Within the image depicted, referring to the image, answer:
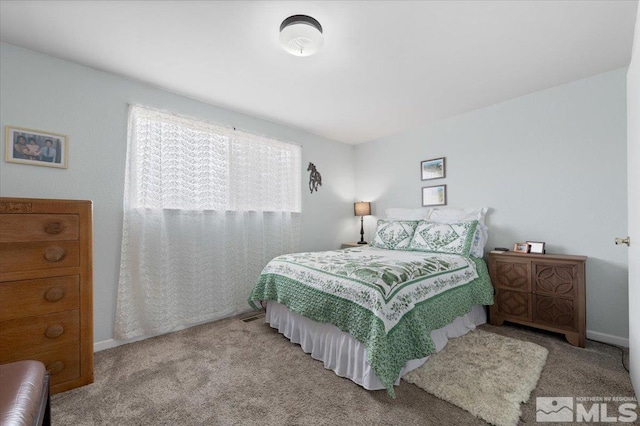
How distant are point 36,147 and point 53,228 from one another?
82 cm

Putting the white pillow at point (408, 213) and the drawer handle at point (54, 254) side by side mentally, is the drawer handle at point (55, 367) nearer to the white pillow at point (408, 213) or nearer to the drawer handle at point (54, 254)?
the drawer handle at point (54, 254)

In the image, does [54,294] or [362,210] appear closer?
[54,294]

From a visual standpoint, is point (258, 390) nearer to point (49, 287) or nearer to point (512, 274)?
point (49, 287)

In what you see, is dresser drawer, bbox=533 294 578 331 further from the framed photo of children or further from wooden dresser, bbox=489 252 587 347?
the framed photo of children

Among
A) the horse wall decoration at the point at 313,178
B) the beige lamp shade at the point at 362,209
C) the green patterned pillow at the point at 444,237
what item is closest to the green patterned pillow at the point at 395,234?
the green patterned pillow at the point at 444,237

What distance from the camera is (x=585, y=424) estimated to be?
4.71 ft

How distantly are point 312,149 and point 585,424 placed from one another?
11.9 feet

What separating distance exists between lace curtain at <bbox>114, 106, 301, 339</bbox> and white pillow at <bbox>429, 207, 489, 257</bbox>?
1.89m

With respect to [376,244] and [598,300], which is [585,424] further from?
[376,244]

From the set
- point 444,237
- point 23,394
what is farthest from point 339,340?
point 444,237

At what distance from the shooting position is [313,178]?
13.2 ft

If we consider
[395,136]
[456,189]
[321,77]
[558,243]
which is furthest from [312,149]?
[558,243]

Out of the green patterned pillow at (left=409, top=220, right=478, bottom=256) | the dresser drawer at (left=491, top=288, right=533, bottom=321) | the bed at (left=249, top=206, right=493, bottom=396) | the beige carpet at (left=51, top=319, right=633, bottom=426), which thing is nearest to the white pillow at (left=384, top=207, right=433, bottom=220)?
the green patterned pillow at (left=409, top=220, right=478, bottom=256)

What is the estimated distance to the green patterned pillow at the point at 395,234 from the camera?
130 inches
